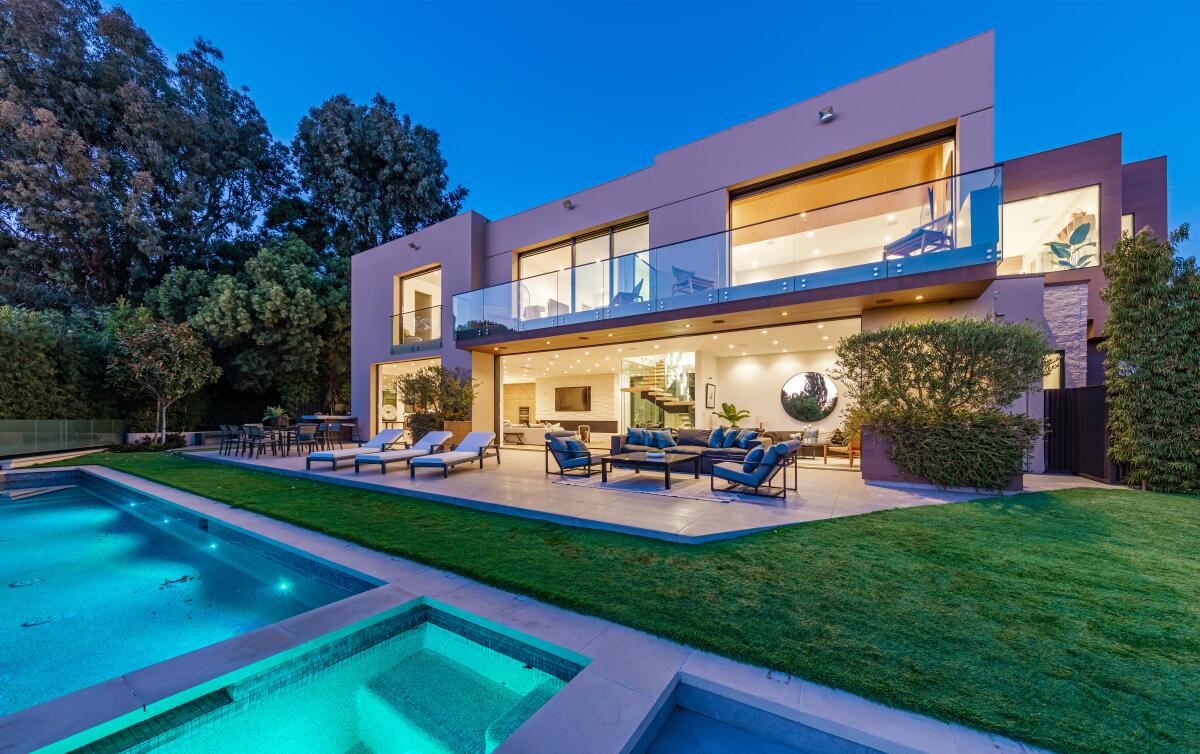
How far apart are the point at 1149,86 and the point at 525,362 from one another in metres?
62.0

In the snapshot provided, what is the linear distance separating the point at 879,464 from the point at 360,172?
25.4 meters

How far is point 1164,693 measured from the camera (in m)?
2.07

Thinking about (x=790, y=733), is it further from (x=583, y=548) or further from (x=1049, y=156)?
(x=1049, y=156)

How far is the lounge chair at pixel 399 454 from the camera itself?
324 inches

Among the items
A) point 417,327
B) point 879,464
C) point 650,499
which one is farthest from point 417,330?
point 879,464

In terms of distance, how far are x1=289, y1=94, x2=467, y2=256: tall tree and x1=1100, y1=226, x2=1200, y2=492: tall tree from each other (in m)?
24.6

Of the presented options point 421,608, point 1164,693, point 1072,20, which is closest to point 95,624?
point 421,608

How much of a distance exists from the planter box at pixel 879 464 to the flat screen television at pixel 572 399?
11.5m

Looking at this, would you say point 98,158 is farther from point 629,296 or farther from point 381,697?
point 381,697

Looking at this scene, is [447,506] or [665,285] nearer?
[447,506]

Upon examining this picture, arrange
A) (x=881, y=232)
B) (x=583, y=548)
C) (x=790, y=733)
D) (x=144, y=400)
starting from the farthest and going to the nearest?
(x=144, y=400) → (x=881, y=232) → (x=583, y=548) → (x=790, y=733)

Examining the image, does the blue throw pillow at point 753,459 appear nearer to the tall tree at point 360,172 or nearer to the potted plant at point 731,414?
the potted plant at point 731,414

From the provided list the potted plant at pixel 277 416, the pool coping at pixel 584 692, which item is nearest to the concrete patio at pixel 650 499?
the pool coping at pixel 584 692

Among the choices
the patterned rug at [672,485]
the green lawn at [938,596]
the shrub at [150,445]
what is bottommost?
the shrub at [150,445]
